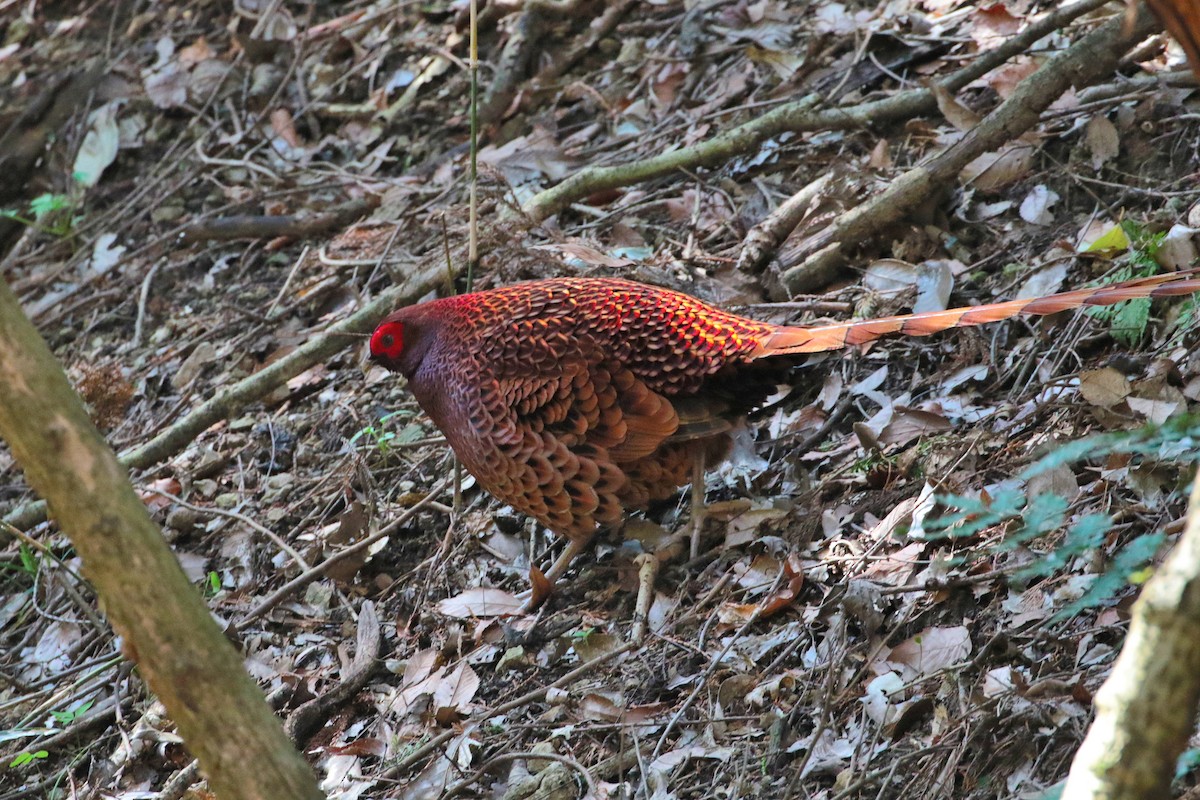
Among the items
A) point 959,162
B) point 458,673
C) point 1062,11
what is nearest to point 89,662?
point 458,673

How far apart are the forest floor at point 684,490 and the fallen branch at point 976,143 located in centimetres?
8

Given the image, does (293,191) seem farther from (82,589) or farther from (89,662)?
(89,662)

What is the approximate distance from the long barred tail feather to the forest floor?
41cm

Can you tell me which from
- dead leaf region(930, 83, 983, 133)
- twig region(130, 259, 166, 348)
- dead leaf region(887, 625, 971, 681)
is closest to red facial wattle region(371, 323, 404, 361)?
dead leaf region(887, 625, 971, 681)

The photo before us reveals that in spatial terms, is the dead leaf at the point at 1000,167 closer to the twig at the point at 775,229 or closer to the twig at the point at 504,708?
the twig at the point at 775,229

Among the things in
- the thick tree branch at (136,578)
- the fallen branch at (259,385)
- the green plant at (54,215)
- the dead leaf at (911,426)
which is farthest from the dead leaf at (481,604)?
the green plant at (54,215)

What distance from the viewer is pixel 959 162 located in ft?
14.4

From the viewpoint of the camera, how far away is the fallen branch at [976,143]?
4289 millimetres

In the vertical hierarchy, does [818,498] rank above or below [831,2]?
below

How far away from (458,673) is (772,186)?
8.71 ft

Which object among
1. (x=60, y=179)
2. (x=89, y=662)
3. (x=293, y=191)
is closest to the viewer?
(x=89, y=662)

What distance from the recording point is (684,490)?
4.22 meters

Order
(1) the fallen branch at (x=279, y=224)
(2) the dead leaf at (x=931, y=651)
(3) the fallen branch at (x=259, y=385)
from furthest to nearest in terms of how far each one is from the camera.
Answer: (1) the fallen branch at (x=279, y=224), (3) the fallen branch at (x=259, y=385), (2) the dead leaf at (x=931, y=651)

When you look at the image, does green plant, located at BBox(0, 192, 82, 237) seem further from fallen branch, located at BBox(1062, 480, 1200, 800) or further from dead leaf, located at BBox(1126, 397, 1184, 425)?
fallen branch, located at BBox(1062, 480, 1200, 800)
